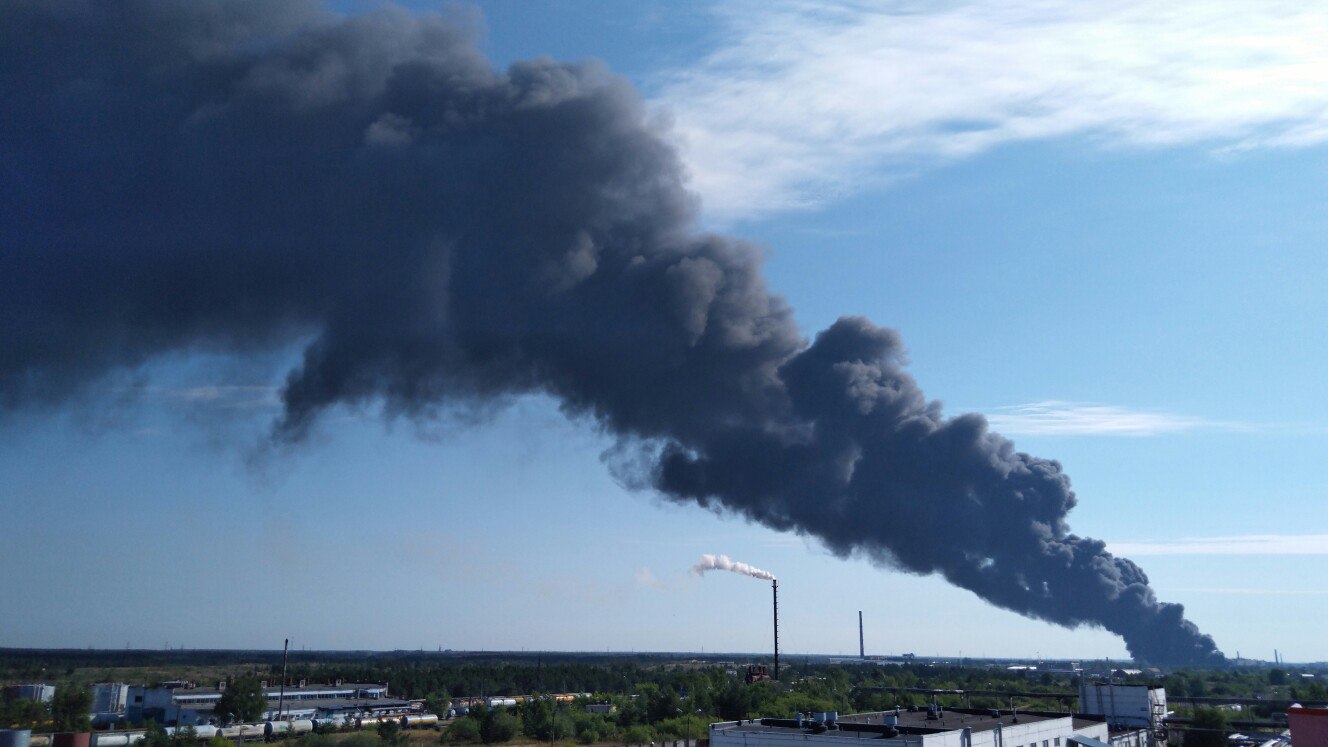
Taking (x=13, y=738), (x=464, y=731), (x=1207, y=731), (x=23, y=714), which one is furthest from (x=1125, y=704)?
(x=23, y=714)

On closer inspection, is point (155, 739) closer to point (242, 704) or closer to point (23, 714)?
point (242, 704)

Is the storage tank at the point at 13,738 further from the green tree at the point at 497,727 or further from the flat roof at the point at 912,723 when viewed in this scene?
the green tree at the point at 497,727

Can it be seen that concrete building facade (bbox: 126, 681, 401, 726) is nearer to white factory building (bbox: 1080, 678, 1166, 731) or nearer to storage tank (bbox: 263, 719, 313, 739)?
storage tank (bbox: 263, 719, 313, 739)

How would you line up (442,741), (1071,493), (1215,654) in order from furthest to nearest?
1. (1215,654)
2. (1071,493)
3. (442,741)

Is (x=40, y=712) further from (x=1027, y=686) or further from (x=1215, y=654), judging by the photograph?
(x=1215, y=654)

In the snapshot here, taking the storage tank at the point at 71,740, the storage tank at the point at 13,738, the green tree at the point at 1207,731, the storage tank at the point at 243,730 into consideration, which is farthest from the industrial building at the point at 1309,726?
the storage tank at the point at 243,730

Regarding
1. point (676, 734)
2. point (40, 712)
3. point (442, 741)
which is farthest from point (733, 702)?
point (40, 712)
